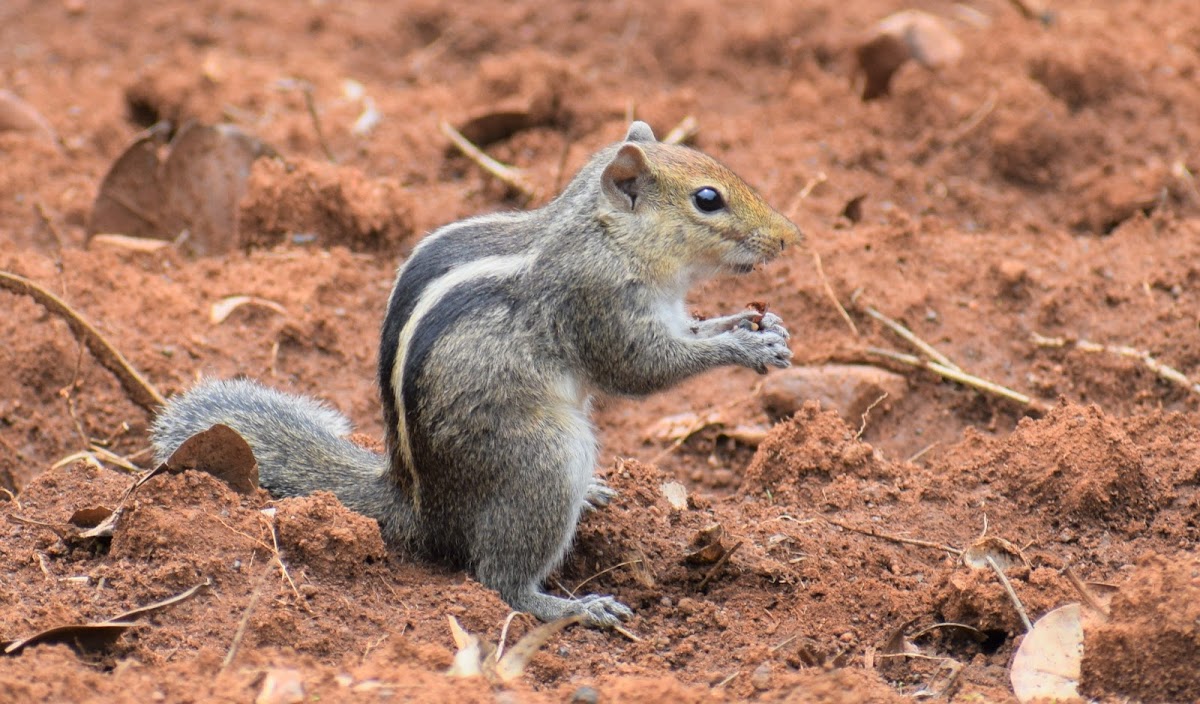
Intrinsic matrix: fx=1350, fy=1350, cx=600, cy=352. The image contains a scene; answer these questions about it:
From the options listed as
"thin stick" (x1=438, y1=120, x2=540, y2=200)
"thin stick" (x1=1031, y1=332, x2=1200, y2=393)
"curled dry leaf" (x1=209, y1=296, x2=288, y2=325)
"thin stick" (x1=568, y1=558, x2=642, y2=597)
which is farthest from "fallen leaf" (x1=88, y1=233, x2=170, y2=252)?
"thin stick" (x1=1031, y1=332, x2=1200, y2=393)

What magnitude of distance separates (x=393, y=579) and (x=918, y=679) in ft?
5.72

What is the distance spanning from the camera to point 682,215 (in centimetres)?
486

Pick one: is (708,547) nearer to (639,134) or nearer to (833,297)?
(639,134)

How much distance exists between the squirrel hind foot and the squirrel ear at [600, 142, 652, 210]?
139 cm

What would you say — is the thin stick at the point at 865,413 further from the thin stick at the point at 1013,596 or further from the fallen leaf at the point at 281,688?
the fallen leaf at the point at 281,688

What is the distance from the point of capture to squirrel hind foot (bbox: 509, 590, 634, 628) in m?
4.48

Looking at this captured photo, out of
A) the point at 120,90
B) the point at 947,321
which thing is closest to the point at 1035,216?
the point at 947,321

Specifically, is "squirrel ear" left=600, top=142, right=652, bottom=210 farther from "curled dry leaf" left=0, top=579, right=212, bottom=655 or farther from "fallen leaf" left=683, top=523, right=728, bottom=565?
"curled dry leaf" left=0, top=579, right=212, bottom=655

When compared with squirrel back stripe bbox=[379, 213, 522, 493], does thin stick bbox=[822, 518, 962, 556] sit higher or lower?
lower

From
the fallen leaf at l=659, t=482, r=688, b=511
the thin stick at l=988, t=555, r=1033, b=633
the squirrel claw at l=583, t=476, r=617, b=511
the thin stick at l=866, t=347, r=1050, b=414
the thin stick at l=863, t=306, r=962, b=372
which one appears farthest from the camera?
the thin stick at l=863, t=306, r=962, b=372

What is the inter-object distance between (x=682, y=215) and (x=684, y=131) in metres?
3.33

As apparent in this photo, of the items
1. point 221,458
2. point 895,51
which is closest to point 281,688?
point 221,458

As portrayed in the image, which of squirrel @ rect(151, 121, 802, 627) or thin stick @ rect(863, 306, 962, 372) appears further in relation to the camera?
thin stick @ rect(863, 306, 962, 372)

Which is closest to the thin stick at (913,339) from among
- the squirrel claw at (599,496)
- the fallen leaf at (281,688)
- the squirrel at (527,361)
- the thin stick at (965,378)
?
the thin stick at (965,378)
